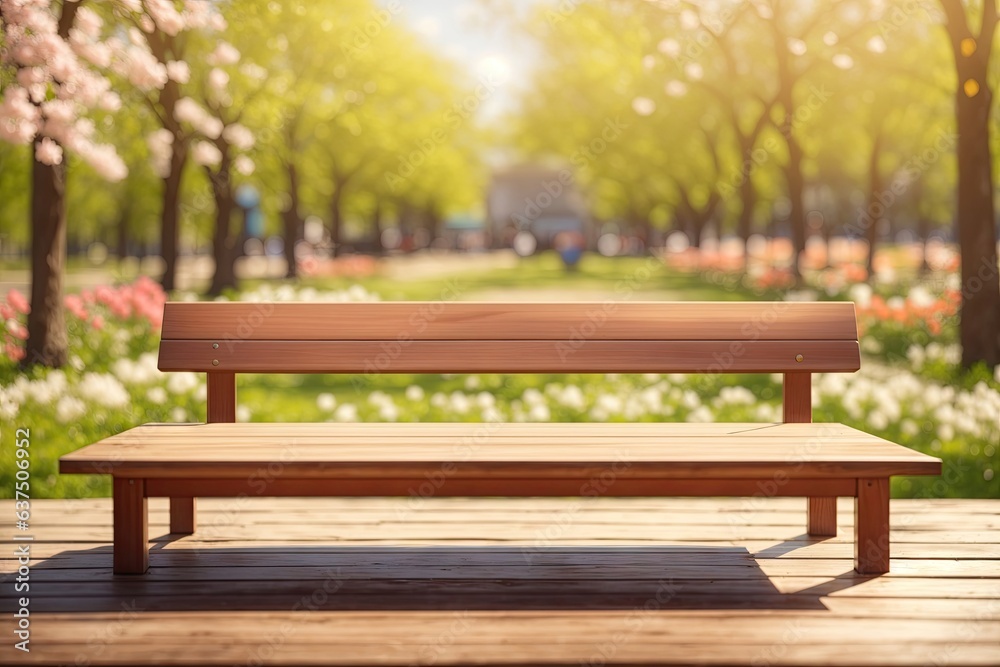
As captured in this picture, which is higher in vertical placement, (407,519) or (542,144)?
(542,144)

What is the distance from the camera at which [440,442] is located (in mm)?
3836

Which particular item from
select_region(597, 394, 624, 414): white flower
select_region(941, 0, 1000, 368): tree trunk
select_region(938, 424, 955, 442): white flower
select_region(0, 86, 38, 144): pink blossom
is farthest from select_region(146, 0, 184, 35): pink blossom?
select_region(941, 0, 1000, 368): tree trunk

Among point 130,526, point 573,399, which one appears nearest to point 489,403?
point 573,399

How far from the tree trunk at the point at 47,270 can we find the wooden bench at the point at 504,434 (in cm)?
366

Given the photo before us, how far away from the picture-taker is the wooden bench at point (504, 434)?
350 centimetres

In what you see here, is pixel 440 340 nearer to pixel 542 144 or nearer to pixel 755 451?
pixel 755 451

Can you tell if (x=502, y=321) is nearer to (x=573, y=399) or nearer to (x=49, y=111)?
(x=573, y=399)

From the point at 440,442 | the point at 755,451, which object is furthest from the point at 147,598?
the point at 755,451

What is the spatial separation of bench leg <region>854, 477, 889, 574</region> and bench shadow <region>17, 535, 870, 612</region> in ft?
0.27

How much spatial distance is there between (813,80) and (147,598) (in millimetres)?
20576

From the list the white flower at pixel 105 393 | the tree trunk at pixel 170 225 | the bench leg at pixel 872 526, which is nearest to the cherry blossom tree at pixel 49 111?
the white flower at pixel 105 393

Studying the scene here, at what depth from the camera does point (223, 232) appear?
16500mm

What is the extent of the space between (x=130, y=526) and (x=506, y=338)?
1.66 metres

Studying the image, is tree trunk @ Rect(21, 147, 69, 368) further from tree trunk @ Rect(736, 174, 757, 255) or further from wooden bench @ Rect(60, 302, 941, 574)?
tree trunk @ Rect(736, 174, 757, 255)
